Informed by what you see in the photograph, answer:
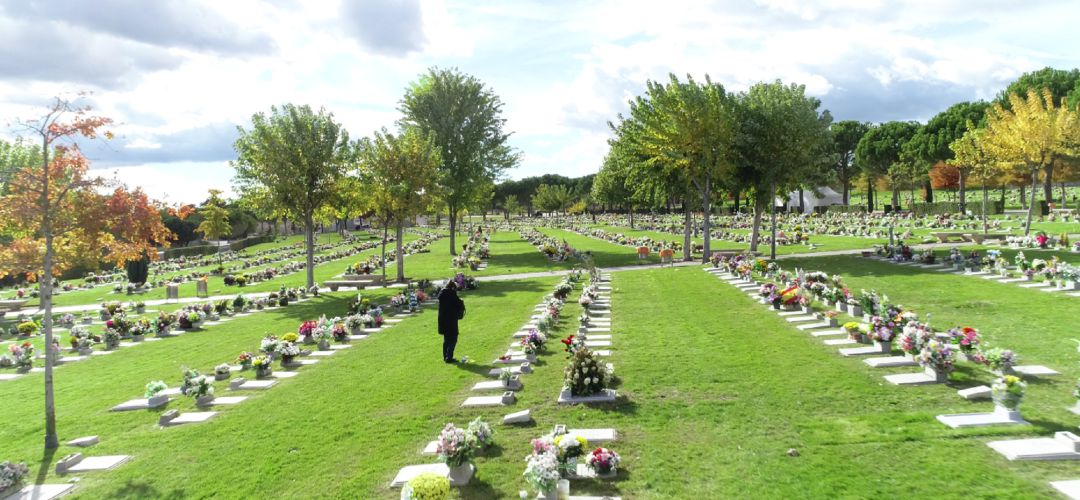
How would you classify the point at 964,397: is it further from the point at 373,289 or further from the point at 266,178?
the point at 266,178

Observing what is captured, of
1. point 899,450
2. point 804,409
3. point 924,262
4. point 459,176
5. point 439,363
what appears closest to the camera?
point 899,450

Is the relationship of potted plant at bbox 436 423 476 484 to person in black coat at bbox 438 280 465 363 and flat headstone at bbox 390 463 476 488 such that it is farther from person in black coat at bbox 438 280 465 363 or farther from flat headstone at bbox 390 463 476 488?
person in black coat at bbox 438 280 465 363

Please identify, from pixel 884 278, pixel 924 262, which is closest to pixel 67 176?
pixel 884 278

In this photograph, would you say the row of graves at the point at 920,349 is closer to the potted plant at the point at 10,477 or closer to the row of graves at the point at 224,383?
the row of graves at the point at 224,383

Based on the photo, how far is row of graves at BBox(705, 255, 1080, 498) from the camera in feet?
24.6

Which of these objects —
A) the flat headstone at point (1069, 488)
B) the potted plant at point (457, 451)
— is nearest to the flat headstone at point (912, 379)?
the flat headstone at point (1069, 488)

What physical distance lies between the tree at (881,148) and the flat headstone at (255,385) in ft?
253

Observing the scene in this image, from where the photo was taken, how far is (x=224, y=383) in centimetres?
1362

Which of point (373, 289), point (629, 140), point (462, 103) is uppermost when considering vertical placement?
point (462, 103)

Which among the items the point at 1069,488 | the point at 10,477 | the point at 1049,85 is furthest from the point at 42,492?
the point at 1049,85

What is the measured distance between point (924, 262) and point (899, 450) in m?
22.0

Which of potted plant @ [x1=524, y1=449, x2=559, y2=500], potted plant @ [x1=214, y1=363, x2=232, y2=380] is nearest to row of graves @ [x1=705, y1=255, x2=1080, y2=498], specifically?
potted plant @ [x1=524, y1=449, x2=559, y2=500]

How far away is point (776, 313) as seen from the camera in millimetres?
17797

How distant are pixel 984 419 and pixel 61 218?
1520cm
